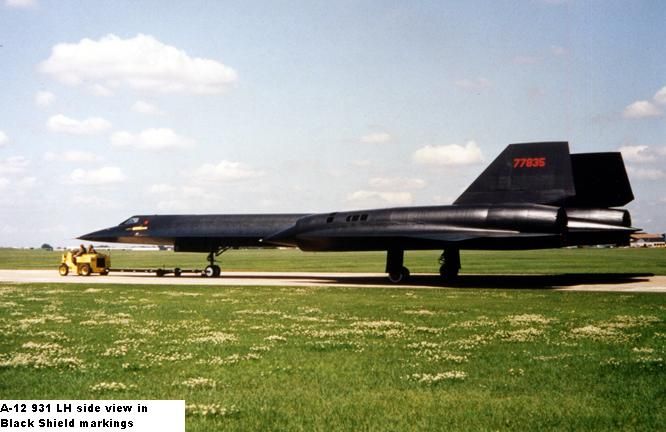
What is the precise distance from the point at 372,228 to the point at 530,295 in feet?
30.5

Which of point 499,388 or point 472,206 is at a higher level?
point 472,206

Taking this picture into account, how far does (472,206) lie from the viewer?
89.9 feet

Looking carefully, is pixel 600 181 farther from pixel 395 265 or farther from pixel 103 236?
pixel 103 236

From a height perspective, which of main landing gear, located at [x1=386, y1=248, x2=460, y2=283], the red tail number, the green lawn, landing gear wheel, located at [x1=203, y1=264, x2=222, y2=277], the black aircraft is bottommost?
the green lawn

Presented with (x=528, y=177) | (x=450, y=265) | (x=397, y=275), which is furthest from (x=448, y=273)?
(x=528, y=177)

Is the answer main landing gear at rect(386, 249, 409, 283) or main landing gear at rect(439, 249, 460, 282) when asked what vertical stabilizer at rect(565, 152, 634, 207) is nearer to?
main landing gear at rect(439, 249, 460, 282)

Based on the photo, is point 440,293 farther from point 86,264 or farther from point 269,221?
point 86,264

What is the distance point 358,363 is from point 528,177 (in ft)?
67.4

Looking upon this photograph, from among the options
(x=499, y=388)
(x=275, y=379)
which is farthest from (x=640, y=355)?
(x=275, y=379)

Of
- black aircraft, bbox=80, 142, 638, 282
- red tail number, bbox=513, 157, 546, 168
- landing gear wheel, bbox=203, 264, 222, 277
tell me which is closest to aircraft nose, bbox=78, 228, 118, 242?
landing gear wheel, bbox=203, 264, 222, 277

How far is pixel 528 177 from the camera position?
1094 inches

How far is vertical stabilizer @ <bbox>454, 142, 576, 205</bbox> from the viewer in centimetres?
2708

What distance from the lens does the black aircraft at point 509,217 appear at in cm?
2564

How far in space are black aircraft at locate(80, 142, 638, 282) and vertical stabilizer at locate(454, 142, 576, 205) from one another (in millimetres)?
41
